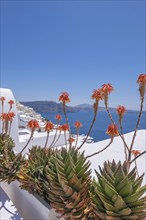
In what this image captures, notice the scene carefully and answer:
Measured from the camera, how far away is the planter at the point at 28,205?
1309mm

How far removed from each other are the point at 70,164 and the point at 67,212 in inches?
10.8

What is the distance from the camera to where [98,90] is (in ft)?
4.94

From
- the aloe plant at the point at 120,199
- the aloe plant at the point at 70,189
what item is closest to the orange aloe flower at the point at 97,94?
→ the aloe plant at the point at 70,189

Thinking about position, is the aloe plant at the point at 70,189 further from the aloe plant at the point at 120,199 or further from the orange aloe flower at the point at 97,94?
the orange aloe flower at the point at 97,94

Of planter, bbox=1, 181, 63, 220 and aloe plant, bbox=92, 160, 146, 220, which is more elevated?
aloe plant, bbox=92, 160, 146, 220

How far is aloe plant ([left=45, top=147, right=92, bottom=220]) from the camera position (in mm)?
1118

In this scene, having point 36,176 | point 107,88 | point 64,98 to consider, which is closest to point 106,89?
point 107,88

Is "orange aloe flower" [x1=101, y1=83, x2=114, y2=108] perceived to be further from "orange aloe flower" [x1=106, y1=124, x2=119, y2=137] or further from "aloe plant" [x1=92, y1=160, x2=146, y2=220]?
"aloe plant" [x1=92, y1=160, x2=146, y2=220]

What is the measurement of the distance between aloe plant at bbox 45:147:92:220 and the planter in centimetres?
15

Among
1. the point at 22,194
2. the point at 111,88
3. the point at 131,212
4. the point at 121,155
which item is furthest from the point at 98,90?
the point at 121,155

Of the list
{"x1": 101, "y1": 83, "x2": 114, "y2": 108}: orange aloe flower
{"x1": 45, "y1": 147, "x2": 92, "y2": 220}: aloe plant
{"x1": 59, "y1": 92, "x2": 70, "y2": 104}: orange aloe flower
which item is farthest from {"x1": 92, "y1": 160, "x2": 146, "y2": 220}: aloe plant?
{"x1": 59, "y1": 92, "x2": 70, "y2": 104}: orange aloe flower

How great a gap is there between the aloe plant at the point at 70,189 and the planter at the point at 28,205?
15 cm

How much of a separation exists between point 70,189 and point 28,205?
0.61m

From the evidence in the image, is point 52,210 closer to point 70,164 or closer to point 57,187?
point 57,187
